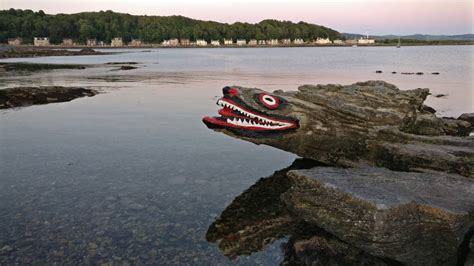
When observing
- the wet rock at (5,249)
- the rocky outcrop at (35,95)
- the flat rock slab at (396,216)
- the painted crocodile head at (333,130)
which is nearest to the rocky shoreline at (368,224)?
the flat rock slab at (396,216)

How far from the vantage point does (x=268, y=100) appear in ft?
42.3

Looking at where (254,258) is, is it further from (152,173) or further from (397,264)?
(152,173)

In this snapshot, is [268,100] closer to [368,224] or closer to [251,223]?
[251,223]

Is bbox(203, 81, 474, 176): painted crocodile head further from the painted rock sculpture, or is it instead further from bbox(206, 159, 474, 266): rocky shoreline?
bbox(206, 159, 474, 266): rocky shoreline

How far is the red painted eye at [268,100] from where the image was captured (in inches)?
503

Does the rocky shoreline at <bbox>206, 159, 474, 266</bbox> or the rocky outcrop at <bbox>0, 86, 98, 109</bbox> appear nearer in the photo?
the rocky shoreline at <bbox>206, 159, 474, 266</bbox>

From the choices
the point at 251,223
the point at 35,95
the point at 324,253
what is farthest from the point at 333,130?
the point at 35,95

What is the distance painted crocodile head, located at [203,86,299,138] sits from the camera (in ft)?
41.2

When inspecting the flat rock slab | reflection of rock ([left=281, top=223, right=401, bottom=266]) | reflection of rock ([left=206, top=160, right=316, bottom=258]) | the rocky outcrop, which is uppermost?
the flat rock slab

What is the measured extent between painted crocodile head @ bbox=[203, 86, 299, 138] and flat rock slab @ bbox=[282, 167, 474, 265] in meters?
3.64

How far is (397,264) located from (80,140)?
17.6 m

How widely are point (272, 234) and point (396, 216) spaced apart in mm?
3852

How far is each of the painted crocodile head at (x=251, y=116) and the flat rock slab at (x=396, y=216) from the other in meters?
3.64

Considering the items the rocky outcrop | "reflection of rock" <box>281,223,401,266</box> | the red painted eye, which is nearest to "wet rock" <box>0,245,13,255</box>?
"reflection of rock" <box>281,223,401,266</box>
